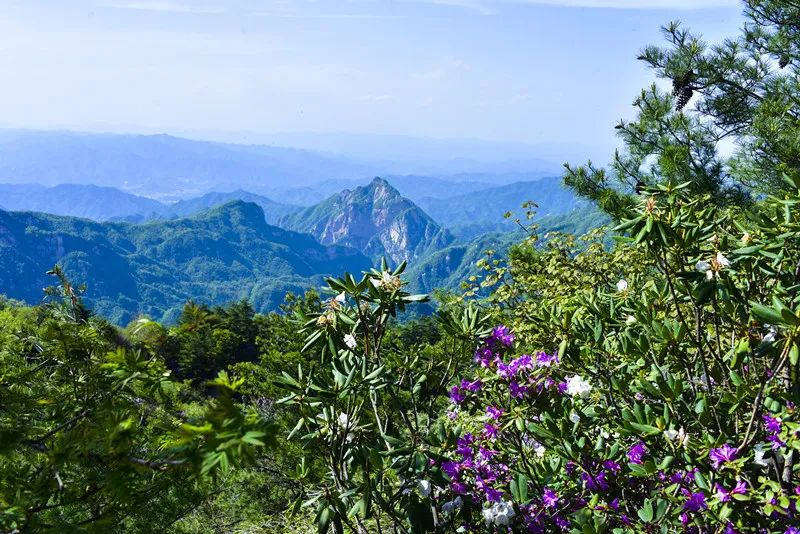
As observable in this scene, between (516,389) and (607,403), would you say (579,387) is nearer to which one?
(516,389)

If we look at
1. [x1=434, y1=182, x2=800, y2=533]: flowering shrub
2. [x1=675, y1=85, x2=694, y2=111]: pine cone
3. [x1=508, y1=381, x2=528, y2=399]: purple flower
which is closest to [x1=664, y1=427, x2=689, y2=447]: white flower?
[x1=434, y1=182, x2=800, y2=533]: flowering shrub

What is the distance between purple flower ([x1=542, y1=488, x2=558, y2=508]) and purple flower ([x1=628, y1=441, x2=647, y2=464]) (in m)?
0.37

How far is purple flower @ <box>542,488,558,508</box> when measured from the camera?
242 cm

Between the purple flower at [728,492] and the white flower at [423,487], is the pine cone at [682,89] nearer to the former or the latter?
the purple flower at [728,492]

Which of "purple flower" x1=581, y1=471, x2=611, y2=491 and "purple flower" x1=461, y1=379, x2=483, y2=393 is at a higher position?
"purple flower" x1=461, y1=379, x2=483, y2=393

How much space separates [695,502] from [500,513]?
29.7 inches

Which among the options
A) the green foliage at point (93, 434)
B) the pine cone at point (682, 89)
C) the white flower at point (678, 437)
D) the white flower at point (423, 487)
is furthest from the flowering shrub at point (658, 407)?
the pine cone at point (682, 89)

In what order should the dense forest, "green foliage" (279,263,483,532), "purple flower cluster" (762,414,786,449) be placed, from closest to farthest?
the dense forest
"purple flower cluster" (762,414,786,449)
"green foliage" (279,263,483,532)

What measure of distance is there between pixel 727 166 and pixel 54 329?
8.19m

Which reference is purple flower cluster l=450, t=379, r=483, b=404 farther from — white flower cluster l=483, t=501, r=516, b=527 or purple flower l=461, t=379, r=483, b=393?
white flower cluster l=483, t=501, r=516, b=527

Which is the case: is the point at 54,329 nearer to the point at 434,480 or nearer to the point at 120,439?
the point at 120,439

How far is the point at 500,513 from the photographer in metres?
2.33

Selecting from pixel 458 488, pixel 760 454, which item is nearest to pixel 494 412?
pixel 458 488

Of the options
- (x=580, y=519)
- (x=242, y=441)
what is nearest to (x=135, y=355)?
(x=242, y=441)
